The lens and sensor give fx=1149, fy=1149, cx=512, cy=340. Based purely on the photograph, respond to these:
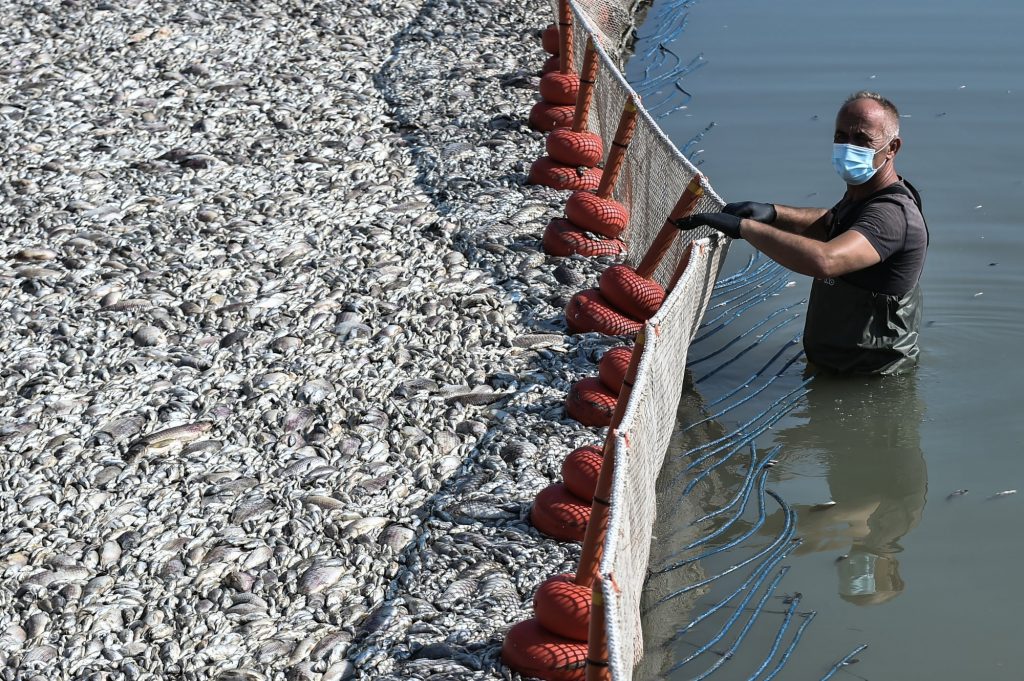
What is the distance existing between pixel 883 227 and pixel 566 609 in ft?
8.35

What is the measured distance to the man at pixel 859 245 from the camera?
5.20 m

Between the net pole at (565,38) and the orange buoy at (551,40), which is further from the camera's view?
the orange buoy at (551,40)

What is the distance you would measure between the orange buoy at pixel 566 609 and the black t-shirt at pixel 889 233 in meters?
2.38

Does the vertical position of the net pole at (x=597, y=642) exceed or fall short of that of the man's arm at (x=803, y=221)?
it falls short

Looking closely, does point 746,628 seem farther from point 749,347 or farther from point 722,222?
point 749,347

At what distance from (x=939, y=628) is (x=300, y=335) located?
→ 134 inches

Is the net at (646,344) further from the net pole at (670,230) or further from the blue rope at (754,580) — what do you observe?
the blue rope at (754,580)

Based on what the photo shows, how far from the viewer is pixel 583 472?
4.61m

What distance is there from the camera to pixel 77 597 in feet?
14.3

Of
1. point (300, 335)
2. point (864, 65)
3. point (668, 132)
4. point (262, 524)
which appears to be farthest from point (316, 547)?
point (864, 65)

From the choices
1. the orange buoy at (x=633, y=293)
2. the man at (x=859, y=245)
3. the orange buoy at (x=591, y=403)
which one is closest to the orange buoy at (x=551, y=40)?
the orange buoy at (x=633, y=293)

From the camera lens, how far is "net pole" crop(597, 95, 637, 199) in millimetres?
6385

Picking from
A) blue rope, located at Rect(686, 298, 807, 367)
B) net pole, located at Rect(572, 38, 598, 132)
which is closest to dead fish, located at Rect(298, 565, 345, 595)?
blue rope, located at Rect(686, 298, 807, 367)

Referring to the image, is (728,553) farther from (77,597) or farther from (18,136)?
(18,136)
